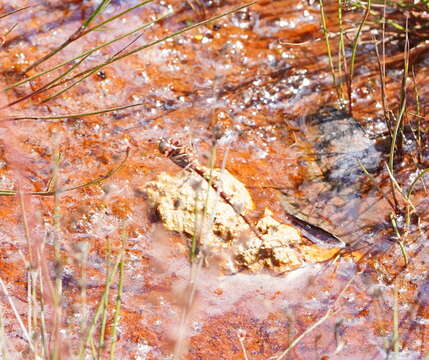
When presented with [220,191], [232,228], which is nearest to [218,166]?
[220,191]

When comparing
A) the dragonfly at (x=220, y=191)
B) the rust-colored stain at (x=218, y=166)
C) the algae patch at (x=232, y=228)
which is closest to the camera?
the rust-colored stain at (x=218, y=166)

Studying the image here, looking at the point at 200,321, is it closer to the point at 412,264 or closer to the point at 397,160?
the point at 412,264

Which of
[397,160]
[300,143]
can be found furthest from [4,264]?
[397,160]

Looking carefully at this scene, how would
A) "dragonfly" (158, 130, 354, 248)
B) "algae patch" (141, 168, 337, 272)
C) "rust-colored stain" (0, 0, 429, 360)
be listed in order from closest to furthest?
"rust-colored stain" (0, 0, 429, 360) → "algae patch" (141, 168, 337, 272) → "dragonfly" (158, 130, 354, 248)

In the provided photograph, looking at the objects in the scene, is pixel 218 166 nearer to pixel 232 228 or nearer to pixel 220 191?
pixel 220 191

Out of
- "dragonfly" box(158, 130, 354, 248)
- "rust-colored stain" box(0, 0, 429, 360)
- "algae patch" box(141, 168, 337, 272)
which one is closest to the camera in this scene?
"rust-colored stain" box(0, 0, 429, 360)

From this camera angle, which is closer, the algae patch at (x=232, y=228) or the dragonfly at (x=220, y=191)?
the algae patch at (x=232, y=228)
